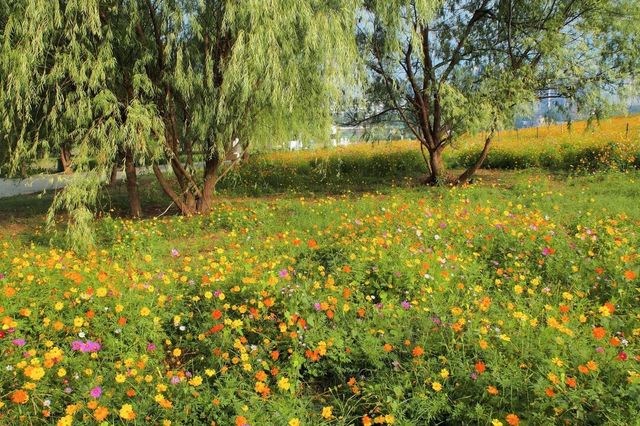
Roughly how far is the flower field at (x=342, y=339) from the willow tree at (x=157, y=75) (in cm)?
348

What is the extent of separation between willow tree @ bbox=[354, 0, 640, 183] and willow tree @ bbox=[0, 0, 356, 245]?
8.14 feet

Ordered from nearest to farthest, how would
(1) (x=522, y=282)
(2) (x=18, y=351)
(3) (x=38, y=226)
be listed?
(2) (x=18, y=351) → (1) (x=522, y=282) → (3) (x=38, y=226)

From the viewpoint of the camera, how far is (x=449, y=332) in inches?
129

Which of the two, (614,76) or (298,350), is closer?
(298,350)

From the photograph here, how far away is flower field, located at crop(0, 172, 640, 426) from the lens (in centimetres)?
263

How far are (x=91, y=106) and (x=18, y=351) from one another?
215 inches

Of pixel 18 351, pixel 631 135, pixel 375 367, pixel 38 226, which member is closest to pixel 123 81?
pixel 38 226

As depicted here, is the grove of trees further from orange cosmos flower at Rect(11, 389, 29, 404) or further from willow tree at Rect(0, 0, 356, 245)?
orange cosmos flower at Rect(11, 389, 29, 404)

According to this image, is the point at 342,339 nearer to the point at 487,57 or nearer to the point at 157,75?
the point at 157,75

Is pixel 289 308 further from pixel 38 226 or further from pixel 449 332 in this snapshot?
pixel 38 226

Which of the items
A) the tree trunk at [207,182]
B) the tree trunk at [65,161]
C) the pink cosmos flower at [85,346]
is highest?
the tree trunk at [65,161]

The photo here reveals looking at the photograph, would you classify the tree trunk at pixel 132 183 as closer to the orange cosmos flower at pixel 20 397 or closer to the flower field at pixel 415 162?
the flower field at pixel 415 162

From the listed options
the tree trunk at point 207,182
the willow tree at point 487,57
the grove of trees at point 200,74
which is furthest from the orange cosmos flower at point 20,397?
the willow tree at point 487,57

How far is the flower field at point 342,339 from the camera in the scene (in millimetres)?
Answer: 2631
